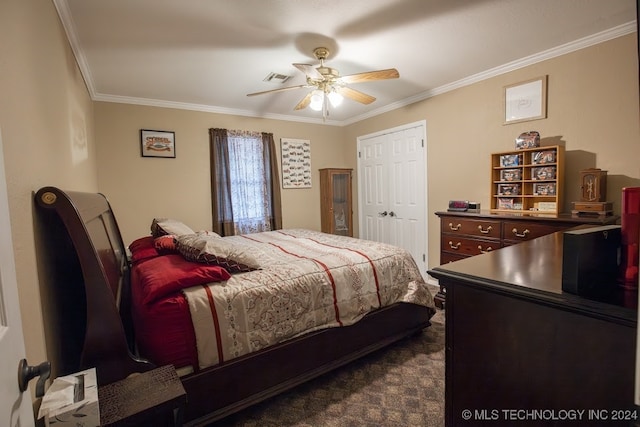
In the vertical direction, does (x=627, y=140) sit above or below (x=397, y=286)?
above

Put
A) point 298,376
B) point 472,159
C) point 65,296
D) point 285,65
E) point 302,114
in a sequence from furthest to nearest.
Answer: point 302,114 → point 472,159 → point 285,65 → point 298,376 → point 65,296

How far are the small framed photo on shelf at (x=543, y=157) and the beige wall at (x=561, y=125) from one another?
0.59 ft

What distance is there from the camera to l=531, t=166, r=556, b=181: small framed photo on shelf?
2.73 meters

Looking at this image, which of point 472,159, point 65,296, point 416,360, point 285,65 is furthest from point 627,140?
point 65,296

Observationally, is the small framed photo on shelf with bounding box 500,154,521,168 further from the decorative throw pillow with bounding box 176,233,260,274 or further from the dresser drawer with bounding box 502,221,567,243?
the decorative throw pillow with bounding box 176,233,260,274

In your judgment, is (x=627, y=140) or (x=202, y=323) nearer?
(x=202, y=323)

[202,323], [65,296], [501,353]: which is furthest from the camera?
[202,323]

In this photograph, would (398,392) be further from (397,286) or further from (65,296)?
(65,296)

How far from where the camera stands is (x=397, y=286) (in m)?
2.41

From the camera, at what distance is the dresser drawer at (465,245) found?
2.80 metres

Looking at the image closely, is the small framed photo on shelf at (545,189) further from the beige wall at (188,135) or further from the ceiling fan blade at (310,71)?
the ceiling fan blade at (310,71)

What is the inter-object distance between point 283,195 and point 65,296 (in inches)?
139

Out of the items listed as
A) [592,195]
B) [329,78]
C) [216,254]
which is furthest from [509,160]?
[216,254]

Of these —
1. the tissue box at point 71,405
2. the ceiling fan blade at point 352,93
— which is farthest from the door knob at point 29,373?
the ceiling fan blade at point 352,93
